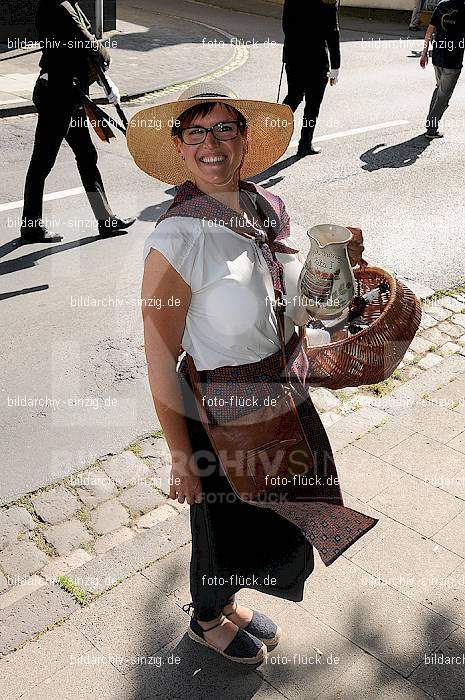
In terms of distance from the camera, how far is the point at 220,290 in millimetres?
2518

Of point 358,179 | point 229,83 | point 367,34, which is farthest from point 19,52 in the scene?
point 367,34

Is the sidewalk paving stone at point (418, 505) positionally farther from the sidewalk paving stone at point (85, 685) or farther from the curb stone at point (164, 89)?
the curb stone at point (164, 89)

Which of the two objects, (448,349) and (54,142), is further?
(54,142)

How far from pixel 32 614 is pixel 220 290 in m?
1.73

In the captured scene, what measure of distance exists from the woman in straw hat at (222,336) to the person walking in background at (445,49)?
855 centimetres

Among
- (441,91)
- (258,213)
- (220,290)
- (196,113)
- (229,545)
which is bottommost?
(229,545)

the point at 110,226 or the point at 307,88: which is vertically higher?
the point at 307,88

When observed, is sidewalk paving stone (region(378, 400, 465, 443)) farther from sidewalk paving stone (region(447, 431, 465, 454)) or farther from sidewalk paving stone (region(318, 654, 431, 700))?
sidewalk paving stone (region(318, 654, 431, 700))

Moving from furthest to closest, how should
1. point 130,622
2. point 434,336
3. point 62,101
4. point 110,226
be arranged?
point 110,226 → point 62,101 → point 434,336 → point 130,622

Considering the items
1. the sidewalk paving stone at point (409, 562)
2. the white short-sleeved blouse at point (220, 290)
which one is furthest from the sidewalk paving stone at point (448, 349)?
the white short-sleeved blouse at point (220, 290)

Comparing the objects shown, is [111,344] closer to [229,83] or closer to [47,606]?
[47,606]

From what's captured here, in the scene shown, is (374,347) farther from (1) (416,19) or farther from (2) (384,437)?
(1) (416,19)

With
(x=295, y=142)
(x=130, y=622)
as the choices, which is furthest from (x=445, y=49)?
(x=130, y=622)

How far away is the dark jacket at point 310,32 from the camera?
30.0ft
